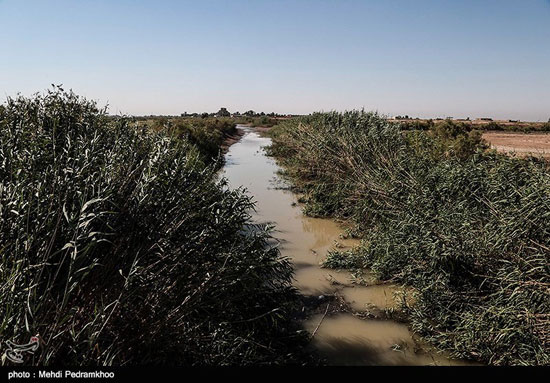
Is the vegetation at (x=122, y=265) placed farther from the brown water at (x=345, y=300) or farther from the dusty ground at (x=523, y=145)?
the dusty ground at (x=523, y=145)

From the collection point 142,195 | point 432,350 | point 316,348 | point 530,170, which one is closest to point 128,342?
point 142,195

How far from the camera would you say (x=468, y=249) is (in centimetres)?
520

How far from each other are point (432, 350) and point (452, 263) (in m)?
1.30

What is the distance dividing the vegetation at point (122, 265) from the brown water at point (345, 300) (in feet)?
2.57

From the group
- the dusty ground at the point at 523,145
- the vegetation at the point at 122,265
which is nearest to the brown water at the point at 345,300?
the vegetation at the point at 122,265

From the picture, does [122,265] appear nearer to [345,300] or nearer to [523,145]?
[345,300]

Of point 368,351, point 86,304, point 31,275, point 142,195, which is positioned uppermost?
point 142,195

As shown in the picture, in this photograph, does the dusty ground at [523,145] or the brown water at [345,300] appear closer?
the brown water at [345,300]

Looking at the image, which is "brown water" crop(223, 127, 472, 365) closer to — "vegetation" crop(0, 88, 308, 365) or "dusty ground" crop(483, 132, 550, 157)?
"vegetation" crop(0, 88, 308, 365)

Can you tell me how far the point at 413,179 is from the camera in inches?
313

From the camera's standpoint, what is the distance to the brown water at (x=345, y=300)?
503cm

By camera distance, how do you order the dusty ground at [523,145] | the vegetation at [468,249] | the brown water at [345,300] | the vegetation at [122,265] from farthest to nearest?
1. the dusty ground at [523,145]
2. the brown water at [345,300]
3. the vegetation at [468,249]
4. the vegetation at [122,265]

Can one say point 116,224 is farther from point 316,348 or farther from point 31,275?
point 316,348

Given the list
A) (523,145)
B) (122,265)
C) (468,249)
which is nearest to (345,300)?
(468,249)
